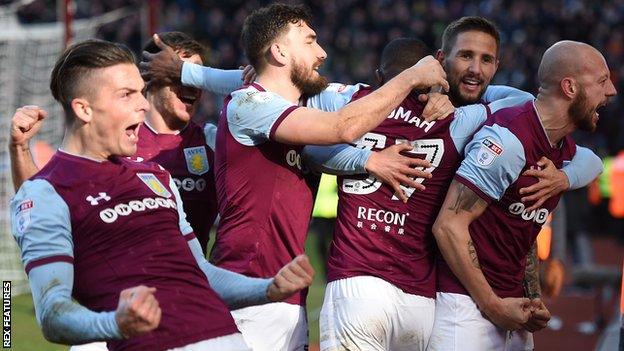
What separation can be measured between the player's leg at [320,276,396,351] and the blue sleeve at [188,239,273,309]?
1157 millimetres

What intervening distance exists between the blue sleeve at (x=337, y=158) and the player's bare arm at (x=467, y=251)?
0.45m

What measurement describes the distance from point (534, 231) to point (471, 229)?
38 centimetres

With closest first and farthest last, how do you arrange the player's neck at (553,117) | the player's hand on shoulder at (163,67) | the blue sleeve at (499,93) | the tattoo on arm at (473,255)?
the tattoo on arm at (473,255)
the player's neck at (553,117)
the blue sleeve at (499,93)
the player's hand on shoulder at (163,67)

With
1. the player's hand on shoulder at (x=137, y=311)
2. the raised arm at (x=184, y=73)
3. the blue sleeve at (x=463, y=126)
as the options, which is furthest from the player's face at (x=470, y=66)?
the player's hand on shoulder at (x=137, y=311)

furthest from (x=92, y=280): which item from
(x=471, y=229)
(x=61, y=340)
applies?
(x=471, y=229)

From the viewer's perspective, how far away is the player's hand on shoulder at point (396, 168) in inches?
209

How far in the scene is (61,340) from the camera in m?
3.76

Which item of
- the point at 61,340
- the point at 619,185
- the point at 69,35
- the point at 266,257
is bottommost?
the point at 619,185

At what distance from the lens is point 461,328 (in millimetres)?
5555

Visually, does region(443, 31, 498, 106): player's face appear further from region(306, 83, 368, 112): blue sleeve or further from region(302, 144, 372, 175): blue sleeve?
region(302, 144, 372, 175): blue sleeve

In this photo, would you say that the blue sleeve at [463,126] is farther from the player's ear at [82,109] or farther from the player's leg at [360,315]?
the player's ear at [82,109]

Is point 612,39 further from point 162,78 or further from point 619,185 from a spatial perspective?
point 162,78

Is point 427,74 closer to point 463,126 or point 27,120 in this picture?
point 463,126

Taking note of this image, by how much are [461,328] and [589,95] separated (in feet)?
4.27
